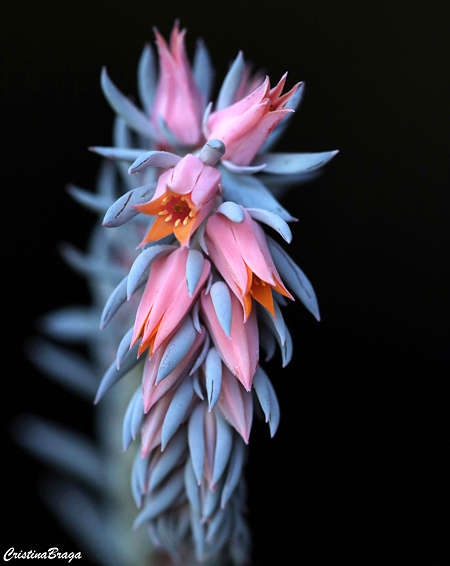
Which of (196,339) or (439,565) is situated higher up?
(196,339)

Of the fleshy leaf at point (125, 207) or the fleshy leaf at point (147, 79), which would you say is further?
the fleshy leaf at point (147, 79)

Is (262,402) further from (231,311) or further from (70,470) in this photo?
(70,470)

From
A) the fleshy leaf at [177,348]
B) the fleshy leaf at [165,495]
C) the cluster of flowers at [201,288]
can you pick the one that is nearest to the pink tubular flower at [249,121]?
the cluster of flowers at [201,288]

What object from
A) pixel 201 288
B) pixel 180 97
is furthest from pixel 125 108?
pixel 201 288

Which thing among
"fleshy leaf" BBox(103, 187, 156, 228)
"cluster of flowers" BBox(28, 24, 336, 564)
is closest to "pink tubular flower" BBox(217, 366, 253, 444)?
"cluster of flowers" BBox(28, 24, 336, 564)

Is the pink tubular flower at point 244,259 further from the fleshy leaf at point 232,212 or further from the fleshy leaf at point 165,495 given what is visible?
the fleshy leaf at point 165,495

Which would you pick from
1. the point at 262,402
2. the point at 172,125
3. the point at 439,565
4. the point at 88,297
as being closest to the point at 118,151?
the point at 172,125

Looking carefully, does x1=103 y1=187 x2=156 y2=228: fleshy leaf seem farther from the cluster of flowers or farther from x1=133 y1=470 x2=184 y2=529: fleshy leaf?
x1=133 y1=470 x2=184 y2=529: fleshy leaf
